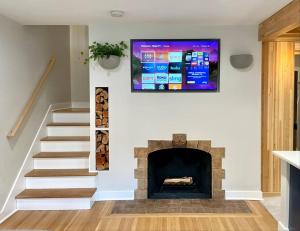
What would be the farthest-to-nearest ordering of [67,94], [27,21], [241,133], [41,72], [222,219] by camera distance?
[67,94] < [41,72] < [241,133] < [27,21] < [222,219]

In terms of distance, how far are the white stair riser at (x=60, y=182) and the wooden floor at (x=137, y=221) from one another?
40cm

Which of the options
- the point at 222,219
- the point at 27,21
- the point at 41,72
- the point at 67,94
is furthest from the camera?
the point at 67,94

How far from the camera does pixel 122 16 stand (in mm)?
3717

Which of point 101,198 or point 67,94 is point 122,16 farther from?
point 67,94

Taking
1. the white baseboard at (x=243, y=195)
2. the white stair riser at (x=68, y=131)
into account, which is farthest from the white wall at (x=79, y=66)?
the white baseboard at (x=243, y=195)

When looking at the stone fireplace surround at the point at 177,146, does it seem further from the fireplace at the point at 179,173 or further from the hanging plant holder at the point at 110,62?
the hanging plant holder at the point at 110,62

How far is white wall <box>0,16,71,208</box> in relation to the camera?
371 cm

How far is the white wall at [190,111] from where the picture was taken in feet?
13.7

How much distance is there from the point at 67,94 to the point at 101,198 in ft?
8.67

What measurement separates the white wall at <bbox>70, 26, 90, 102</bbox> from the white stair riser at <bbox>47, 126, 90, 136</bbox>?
1513 mm

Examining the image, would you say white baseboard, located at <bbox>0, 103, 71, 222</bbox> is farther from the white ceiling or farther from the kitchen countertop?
the kitchen countertop

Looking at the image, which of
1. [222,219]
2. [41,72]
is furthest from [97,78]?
[222,219]

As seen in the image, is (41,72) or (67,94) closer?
(41,72)

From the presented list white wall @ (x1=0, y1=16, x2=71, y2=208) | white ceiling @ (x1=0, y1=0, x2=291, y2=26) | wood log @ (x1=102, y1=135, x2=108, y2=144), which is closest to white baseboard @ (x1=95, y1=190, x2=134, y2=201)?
wood log @ (x1=102, y1=135, x2=108, y2=144)
